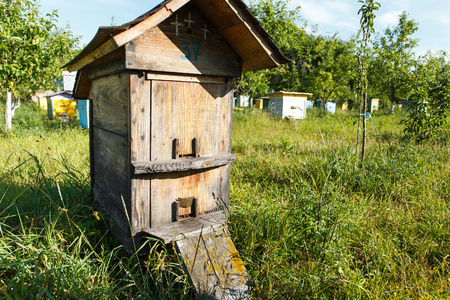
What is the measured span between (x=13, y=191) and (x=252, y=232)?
10.6 feet

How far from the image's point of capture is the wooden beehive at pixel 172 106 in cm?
236

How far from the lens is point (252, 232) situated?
297cm

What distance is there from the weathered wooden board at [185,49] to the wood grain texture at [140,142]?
17 cm

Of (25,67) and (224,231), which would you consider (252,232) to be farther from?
(25,67)

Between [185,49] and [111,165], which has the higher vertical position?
[185,49]

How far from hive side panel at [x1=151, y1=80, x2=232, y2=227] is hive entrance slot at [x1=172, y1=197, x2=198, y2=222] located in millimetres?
36

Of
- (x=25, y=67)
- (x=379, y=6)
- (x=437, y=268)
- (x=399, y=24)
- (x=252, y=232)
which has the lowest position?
(x=437, y=268)

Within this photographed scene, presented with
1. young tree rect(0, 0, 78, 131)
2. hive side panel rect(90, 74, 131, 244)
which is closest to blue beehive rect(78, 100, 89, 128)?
young tree rect(0, 0, 78, 131)

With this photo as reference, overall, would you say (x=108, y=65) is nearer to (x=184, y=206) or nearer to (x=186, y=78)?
(x=186, y=78)

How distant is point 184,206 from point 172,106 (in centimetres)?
91

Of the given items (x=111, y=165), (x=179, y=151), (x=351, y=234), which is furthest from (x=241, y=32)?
(x=351, y=234)

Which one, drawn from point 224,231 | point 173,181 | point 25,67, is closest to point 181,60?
point 173,181

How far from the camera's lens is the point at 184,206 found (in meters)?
2.75

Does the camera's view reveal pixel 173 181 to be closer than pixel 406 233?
Yes
